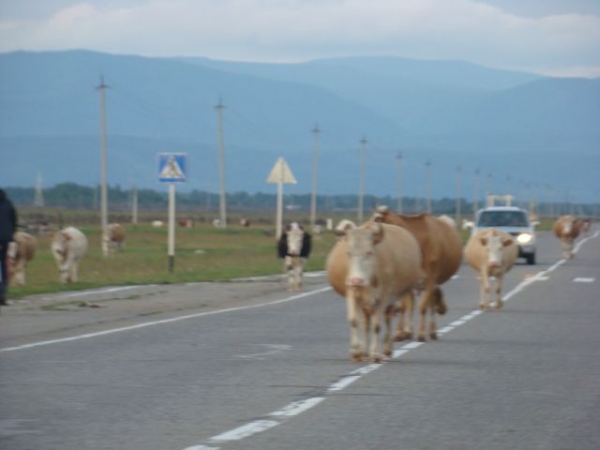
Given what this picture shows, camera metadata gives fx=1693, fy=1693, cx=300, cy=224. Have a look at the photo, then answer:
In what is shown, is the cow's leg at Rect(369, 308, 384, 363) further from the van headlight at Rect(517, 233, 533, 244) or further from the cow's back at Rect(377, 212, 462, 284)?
the van headlight at Rect(517, 233, 533, 244)

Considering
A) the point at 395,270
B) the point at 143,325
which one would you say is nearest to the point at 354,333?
the point at 395,270

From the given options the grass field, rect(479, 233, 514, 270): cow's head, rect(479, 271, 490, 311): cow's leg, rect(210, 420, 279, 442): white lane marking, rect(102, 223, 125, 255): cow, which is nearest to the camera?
rect(210, 420, 279, 442): white lane marking

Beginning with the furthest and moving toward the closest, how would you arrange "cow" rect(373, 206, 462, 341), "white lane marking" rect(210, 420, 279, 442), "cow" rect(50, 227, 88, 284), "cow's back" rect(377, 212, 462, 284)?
"cow" rect(50, 227, 88, 284) < "cow's back" rect(377, 212, 462, 284) < "cow" rect(373, 206, 462, 341) < "white lane marking" rect(210, 420, 279, 442)

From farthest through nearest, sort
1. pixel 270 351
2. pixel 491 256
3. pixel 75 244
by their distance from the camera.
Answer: pixel 75 244 < pixel 491 256 < pixel 270 351

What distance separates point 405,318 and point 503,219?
31.1 meters

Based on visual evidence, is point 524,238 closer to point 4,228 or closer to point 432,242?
point 4,228

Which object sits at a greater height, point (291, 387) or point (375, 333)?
point (375, 333)

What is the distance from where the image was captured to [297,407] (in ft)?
46.2

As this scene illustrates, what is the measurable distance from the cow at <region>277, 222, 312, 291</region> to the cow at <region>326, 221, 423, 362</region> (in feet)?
53.0

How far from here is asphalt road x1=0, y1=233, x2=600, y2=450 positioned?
12406 millimetres

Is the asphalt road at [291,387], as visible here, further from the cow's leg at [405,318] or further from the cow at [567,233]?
the cow at [567,233]

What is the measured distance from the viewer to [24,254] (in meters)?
40.8

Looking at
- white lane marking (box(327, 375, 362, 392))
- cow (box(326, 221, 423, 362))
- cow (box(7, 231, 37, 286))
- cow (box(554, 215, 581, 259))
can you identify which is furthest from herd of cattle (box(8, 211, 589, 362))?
cow (box(554, 215, 581, 259))

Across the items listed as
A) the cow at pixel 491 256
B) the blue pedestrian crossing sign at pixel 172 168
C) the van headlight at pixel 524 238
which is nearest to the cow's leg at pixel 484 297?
the cow at pixel 491 256
